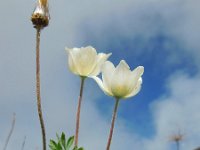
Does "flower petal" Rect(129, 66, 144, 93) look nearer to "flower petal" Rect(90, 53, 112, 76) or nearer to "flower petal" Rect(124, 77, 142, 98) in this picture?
"flower petal" Rect(124, 77, 142, 98)

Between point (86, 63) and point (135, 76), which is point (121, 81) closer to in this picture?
point (135, 76)

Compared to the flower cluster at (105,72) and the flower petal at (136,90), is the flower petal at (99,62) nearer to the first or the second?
the flower cluster at (105,72)

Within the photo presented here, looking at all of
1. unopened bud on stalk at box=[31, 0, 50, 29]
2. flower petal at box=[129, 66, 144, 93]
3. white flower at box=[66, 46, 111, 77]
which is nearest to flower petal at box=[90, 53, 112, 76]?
white flower at box=[66, 46, 111, 77]

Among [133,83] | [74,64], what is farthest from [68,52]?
[133,83]

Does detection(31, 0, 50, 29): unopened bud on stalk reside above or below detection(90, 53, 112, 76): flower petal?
below

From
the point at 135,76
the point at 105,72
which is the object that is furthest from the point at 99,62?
the point at 135,76

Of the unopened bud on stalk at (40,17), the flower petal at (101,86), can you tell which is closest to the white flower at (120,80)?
the flower petal at (101,86)
